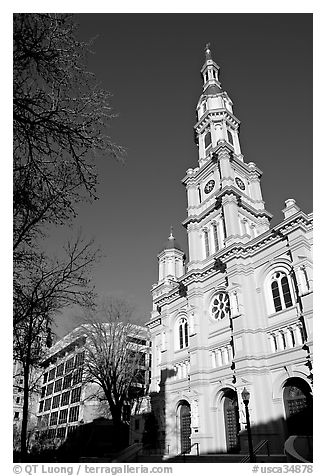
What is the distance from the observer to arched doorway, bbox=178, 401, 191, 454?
88.0ft

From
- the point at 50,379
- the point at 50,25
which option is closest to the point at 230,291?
the point at 50,25

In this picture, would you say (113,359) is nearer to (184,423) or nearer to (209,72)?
(184,423)

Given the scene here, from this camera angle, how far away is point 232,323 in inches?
957

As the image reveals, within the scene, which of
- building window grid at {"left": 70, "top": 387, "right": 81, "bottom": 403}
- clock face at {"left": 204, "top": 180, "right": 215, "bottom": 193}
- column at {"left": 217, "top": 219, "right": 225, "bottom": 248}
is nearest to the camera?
column at {"left": 217, "top": 219, "right": 225, "bottom": 248}

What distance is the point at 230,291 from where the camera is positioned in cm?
2517

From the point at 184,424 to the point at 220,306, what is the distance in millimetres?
10488

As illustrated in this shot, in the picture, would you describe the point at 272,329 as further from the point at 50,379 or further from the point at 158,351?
the point at 50,379

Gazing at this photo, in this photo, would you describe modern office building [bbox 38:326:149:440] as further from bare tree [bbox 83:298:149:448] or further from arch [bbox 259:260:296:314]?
arch [bbox 259:260:296:314]

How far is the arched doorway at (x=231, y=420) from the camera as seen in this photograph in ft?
75.3

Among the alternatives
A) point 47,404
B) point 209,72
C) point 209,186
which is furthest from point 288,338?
point 47,404

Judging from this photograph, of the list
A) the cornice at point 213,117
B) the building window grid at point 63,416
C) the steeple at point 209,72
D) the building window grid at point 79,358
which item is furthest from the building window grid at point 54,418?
the steeple at point 209,72

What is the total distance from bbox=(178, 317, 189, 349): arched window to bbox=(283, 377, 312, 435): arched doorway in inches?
458

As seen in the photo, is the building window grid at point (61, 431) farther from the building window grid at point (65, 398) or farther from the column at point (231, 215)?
the column at point (231, 215)

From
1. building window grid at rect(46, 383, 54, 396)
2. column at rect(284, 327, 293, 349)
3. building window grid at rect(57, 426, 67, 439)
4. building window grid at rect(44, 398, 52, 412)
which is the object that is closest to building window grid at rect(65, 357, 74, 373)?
building window grid at rect(57, 426, 67, 439)
